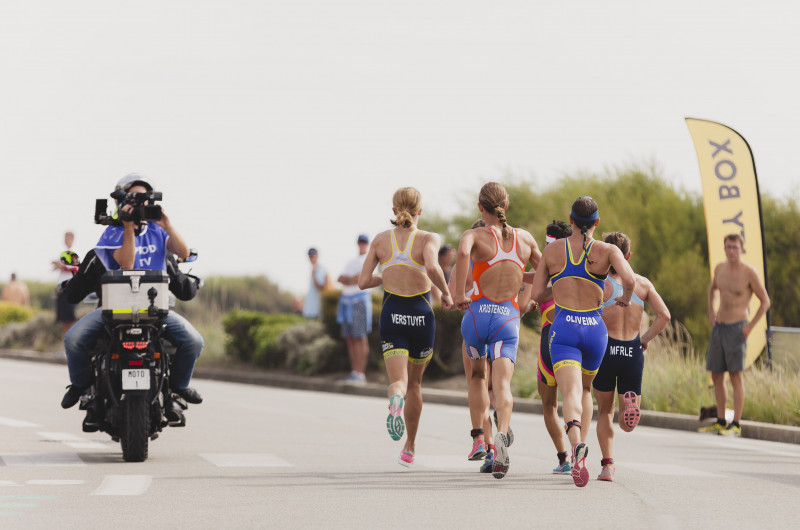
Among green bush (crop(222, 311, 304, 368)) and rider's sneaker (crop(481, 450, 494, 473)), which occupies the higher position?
green bush (crop(222, 311, 304, 368))

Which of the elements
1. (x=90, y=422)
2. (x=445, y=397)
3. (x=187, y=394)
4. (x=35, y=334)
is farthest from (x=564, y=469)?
(x=35, y=334)

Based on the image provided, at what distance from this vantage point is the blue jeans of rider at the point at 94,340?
35.1 feet

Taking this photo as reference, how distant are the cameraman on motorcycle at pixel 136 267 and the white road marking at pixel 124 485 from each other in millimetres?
1085

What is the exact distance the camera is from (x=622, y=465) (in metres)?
11.4

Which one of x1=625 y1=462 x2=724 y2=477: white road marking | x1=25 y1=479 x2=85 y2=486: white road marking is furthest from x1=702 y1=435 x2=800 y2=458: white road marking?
x1=25 y1=479 x2=85 y2=486: white road marking

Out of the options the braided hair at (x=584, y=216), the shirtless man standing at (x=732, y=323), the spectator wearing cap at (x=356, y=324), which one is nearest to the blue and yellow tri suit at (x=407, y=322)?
the braided hair at (x=584, y=216)

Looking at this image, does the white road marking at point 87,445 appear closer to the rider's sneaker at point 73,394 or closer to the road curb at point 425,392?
the rider's sneaker at point 73,394

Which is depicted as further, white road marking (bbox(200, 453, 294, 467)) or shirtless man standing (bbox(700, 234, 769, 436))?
shirtless man standing (bbox(700, 234, 769, 436))

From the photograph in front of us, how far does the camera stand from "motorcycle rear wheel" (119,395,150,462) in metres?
10.4

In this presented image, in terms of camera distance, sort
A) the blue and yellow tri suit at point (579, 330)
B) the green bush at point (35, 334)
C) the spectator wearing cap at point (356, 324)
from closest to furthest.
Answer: the blue and yellow tri suit at point (579, 330)
the spectator wearing cap at point (356, 324)
the green bush at point (35, 334)

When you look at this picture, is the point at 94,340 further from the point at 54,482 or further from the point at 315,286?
the point at 315,286

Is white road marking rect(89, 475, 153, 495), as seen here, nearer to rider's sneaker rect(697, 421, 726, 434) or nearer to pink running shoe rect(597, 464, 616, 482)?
pink running shoe rect(597, 464, 616, 482)

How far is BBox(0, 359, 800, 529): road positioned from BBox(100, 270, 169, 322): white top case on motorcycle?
1.14 m

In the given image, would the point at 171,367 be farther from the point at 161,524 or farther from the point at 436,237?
the point at 161,524
